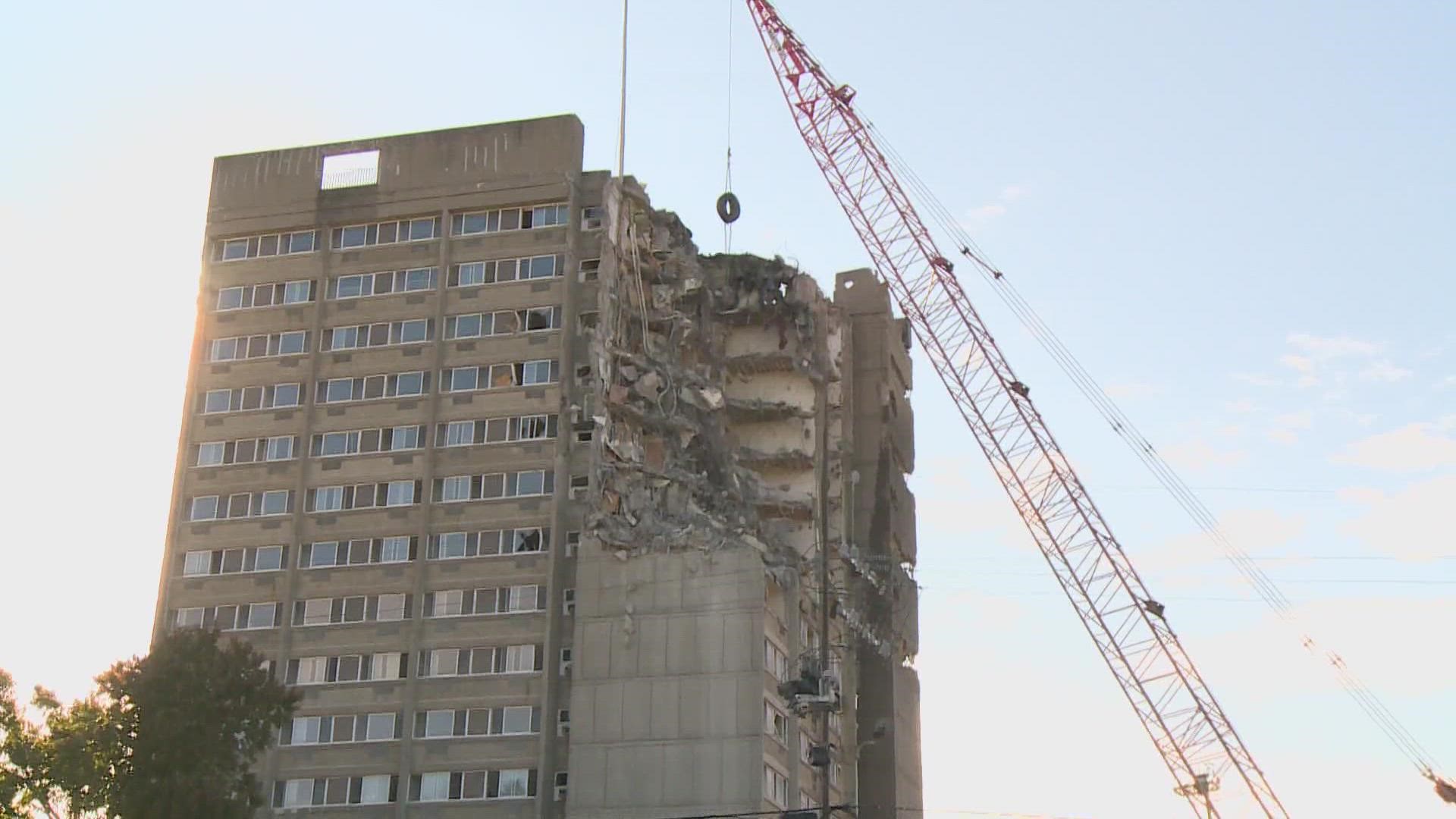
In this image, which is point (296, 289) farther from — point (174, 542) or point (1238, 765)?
point (1238, 765)

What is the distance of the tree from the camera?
75.4m

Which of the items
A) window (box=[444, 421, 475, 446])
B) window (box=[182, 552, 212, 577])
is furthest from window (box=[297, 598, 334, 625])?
window (box=[444, 421, 475, 446])

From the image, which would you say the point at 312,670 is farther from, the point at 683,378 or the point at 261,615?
the point at 683,378

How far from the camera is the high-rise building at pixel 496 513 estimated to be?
99938 millimetres

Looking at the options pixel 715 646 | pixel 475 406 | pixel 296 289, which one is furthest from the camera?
pixel 296 289

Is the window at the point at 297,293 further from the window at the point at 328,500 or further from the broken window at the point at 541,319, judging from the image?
the broken window at the point at 541,319

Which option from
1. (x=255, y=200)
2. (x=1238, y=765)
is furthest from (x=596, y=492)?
(x=1238, y=765)

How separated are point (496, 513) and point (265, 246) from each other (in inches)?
1103

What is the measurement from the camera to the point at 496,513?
106 meters

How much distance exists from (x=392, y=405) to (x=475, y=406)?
239 inches

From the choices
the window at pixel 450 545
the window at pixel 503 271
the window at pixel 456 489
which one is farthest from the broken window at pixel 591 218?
the window at pixel 450 545

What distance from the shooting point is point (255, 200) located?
11925cm

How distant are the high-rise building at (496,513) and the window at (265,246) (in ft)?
0.76

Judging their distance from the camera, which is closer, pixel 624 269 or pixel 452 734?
pixel 452 734
